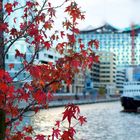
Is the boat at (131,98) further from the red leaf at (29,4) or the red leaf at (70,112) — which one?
the red leaf at (70,112)

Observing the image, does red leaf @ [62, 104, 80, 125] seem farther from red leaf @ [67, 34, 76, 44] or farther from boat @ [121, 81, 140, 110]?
boat @ [121, 81, 140, 110]

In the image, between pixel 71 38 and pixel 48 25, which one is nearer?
pixel 71 38

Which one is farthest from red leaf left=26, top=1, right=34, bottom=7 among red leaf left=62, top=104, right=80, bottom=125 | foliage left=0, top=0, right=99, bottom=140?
red leaf left=62, top=104, right=80, bottom=125

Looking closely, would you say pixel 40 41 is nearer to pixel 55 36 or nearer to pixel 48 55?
pixel 55 36

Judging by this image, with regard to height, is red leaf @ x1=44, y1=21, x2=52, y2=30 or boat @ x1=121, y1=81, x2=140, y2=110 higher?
red leaf @ x1=44, y1=21, x2=52, y2=30

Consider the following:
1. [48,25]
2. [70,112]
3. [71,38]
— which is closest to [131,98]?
[48,25]

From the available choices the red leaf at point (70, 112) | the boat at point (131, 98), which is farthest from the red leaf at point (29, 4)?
the boat at point (131, 98)

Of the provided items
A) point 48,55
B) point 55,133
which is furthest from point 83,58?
point 48,55

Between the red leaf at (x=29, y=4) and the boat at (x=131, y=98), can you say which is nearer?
the red leaf at (x=29, y=4)

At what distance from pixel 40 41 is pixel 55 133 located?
4.52ft

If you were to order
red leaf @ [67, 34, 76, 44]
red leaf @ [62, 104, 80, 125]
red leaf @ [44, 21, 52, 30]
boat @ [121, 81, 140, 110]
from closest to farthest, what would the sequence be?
red leaf @ [62, 104, 80, 125] → red leaf @ [67, 34, 76, 44] → red leaf @ [44, 21, 52, 30] → boat @ [121, 81, 140, 110]

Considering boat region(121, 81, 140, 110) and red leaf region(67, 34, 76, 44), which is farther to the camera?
boat region(121, 81, 140, 110)

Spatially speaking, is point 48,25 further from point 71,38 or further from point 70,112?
point 70,112

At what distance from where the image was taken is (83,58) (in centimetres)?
590
